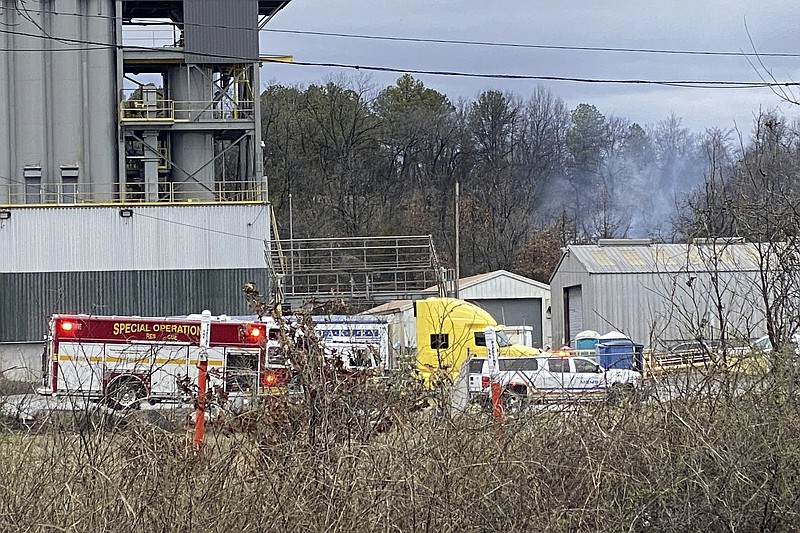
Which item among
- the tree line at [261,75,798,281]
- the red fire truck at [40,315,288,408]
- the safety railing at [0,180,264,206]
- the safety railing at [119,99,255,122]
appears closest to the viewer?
the red fire truck at [40,315,288,408]

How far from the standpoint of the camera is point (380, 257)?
4975cm

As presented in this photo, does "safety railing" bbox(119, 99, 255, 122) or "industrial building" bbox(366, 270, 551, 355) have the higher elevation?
"safety railing" bbox(119, 99, 255, 122)

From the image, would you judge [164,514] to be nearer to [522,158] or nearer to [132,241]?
[132,241]

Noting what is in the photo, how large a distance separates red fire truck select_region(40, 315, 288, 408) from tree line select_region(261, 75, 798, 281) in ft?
142

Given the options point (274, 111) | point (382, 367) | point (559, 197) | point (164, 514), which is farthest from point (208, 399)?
point (274, 111)

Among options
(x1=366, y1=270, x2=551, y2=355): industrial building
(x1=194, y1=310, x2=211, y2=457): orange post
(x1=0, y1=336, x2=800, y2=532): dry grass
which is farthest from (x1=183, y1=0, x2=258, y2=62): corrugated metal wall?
(x1=0, y1=336, x2=800, y2=532): dry grass

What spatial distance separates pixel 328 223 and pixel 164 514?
69694 mm

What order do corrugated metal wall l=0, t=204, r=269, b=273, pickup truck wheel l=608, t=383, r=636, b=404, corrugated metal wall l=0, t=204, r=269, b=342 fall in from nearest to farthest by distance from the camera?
pickup truck wheel l=608, t=383, r=636, b=404, corrugated metal wall l=0, t=204, r=269, b=342, corrugated metal wall l=0, t=204, r=269, b=273

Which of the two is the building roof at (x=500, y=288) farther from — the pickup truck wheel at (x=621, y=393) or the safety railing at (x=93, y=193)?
the pickup truck wheel at (x=621, y=393)

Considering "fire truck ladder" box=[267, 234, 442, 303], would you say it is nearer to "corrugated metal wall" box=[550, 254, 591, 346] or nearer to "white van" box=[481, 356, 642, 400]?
"corrugated metal wall" box=[550, 254, 591, 346]

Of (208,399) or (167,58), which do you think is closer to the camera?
(208,399)

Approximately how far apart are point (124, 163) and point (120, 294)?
7.97m

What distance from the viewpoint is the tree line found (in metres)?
68.7

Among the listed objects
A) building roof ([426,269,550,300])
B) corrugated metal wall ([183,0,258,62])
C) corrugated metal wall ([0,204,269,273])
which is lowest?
building roof ([426,269,550,300])
